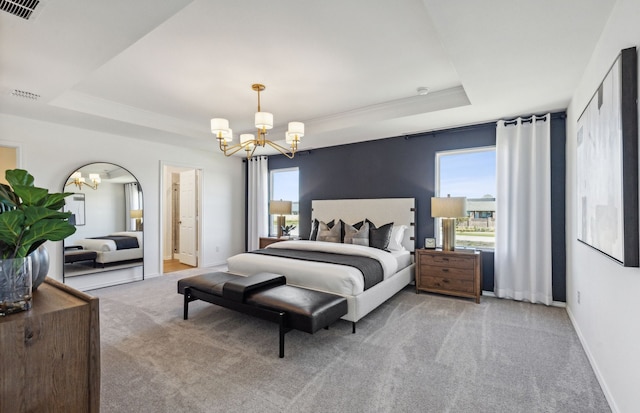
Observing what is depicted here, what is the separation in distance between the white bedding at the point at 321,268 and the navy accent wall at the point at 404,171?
1.12 m

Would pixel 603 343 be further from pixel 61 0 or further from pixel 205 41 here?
pixel 61 0

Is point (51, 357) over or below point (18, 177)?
below

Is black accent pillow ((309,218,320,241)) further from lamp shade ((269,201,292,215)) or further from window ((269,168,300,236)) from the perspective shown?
window ((269,168,300,236))

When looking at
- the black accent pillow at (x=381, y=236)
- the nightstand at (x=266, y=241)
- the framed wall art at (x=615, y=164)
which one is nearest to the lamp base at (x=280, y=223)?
the nightstand at (x=266, y=241)

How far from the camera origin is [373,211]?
5.23 metres

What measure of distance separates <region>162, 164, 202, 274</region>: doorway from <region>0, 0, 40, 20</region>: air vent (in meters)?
3.97

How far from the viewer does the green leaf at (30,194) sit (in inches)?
39.9

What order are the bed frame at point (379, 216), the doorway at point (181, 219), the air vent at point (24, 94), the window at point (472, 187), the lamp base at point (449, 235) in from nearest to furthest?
the air vent at point (24, 94), the bed frame at point (379, 216), the lamp base at point (449, 235), the window at point (472, 187), the doorway at point (181, 219)

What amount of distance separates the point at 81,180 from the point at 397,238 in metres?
4.85

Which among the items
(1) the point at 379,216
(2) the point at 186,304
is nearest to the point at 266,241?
(1) the point at 379,216

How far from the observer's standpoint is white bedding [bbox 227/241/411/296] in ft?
10.2

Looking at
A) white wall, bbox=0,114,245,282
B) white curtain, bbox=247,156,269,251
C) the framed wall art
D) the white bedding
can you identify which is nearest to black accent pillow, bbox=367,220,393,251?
the white bedding

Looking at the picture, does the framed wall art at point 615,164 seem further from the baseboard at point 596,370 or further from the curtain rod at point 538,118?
the curtain rod at point 538,118

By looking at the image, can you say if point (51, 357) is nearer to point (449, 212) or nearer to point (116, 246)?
point (449, 212)
